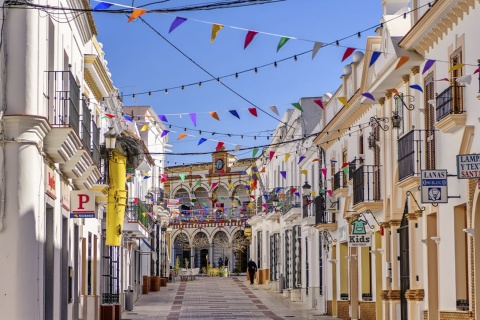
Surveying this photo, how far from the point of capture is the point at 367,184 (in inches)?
1013

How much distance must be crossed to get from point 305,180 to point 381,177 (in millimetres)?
15233

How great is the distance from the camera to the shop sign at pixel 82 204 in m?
20.3

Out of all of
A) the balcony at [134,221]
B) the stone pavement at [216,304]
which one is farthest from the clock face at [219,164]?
the balcony at [134,221]

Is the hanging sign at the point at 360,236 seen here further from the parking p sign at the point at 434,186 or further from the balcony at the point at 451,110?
the parking p sign at the point at 434,186

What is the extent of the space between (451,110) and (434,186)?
4.27ft

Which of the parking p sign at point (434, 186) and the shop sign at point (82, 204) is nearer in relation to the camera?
the parking p sign at point (434, 186)

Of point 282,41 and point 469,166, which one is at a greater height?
point 282,41

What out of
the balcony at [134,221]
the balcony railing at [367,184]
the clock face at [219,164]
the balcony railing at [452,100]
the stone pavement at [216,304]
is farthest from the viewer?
the clock face at [219,164]

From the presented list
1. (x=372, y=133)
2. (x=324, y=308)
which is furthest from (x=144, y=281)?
(x=372, y=133)

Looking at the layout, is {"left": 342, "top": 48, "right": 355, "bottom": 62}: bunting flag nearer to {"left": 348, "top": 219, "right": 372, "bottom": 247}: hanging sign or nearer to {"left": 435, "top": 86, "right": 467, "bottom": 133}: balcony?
{"left": 435, "top": 86, "right": 467, "bottom": 133}: balcony

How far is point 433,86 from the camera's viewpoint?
19203 mm

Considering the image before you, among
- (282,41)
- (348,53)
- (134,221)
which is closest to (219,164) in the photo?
(134,221)

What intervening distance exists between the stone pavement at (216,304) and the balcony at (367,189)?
21.3 feet

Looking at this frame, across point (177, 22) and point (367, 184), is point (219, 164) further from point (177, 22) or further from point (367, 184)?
point (177, 22)
